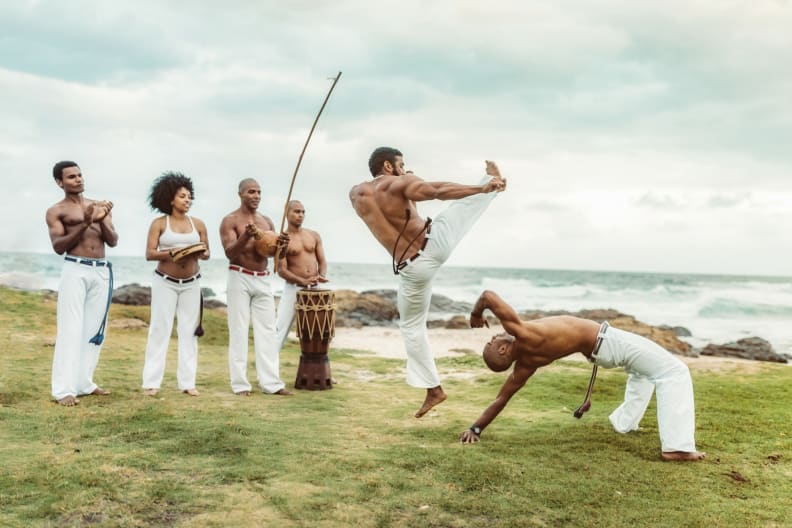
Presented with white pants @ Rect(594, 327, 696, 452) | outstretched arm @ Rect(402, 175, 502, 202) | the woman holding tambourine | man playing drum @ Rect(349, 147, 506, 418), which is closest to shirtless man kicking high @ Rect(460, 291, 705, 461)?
white pants @ Rect(594, 327, 696, 452)

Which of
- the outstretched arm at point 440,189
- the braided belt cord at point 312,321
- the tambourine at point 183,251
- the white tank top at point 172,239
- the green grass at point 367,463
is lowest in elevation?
the green grass at point 367,463

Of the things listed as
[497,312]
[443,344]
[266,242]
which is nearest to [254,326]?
[266,242]

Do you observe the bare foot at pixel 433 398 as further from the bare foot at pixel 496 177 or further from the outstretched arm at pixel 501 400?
the bare foot at pixel 496 177

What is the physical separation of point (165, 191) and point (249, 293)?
1.45m

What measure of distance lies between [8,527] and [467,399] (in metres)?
5.38

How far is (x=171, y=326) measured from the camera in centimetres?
790

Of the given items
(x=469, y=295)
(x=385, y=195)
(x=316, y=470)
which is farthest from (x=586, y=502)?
(x=469, y=295)

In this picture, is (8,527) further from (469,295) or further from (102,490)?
(469,295)

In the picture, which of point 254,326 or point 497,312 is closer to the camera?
point 497,312

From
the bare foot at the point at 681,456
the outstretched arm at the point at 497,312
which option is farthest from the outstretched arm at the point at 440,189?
the bare foot at the point at 681,456

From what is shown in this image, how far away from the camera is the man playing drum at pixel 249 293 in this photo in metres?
7.93

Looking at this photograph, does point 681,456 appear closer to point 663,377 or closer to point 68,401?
point 663,377

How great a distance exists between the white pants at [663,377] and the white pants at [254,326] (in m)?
3.91

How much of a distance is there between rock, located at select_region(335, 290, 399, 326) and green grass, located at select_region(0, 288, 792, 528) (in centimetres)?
1784
